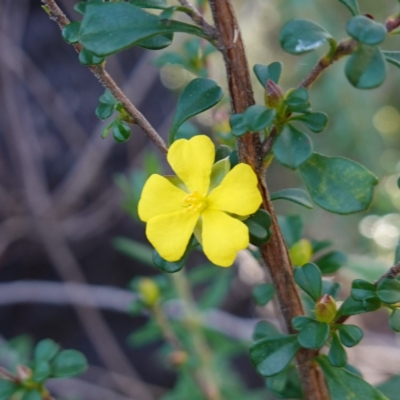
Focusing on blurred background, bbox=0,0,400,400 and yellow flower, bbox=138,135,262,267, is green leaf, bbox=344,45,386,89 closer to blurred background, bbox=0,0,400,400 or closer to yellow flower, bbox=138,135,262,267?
yellow flower, bbox=138,135,262,267

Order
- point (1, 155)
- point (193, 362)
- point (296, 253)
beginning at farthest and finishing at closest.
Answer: point (1, 155) < point (193, 362) < point (296, 253)

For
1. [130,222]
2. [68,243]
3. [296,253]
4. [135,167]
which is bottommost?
[296,253]

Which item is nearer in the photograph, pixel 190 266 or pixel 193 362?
pixel 193 362

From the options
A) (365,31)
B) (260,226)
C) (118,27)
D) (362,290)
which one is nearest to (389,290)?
(362,290)

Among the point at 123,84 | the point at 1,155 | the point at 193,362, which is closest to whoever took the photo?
the point at 193,362

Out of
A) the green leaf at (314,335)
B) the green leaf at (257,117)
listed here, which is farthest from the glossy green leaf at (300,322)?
the green leaf at (257,117)

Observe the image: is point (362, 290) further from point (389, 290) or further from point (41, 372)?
point (41, 372)

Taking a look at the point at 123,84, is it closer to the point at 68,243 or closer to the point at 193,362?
the point at 68,243

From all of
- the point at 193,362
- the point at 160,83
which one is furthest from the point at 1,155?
the point at 193,362
